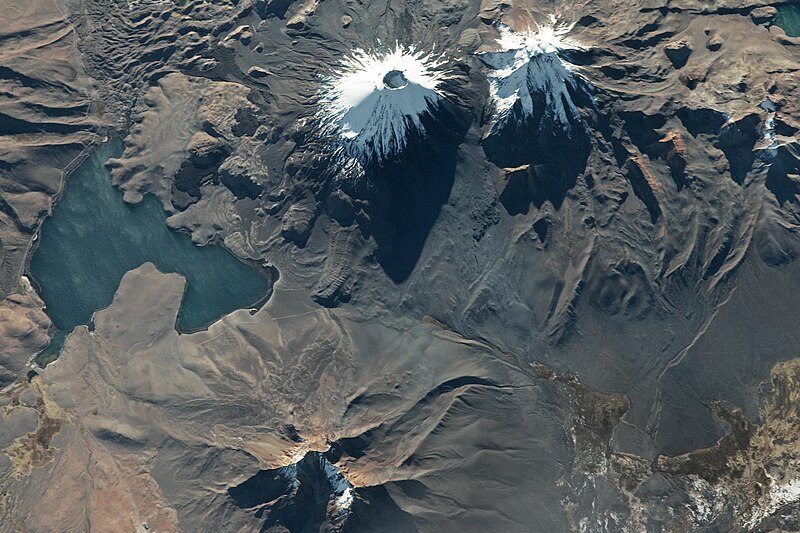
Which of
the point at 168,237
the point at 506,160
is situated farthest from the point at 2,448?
the point at 506,160

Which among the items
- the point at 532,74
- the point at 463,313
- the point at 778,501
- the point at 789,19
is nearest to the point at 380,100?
the point at 532,74

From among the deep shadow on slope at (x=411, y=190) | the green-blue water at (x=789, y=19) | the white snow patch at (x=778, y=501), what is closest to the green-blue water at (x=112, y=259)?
the deep shadow on slope at (x=411, y=190)

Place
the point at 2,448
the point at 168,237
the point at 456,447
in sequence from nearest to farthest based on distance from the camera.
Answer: the point at 456,447
the point at 2,448
the point at 168,237

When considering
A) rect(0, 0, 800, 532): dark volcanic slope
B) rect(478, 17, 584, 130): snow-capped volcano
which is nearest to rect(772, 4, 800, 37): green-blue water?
rect(0, 0, 800, 532): dark volcanic slope

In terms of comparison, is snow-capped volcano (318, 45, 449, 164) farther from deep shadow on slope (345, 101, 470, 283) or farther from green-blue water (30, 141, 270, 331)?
green-blue water (30, 141, 270, 331)

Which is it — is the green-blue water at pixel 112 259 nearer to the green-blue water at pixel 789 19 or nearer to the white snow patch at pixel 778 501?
the white snow patch at pixel 778 501

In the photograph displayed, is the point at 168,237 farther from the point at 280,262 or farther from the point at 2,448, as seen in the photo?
the point at 2,448
